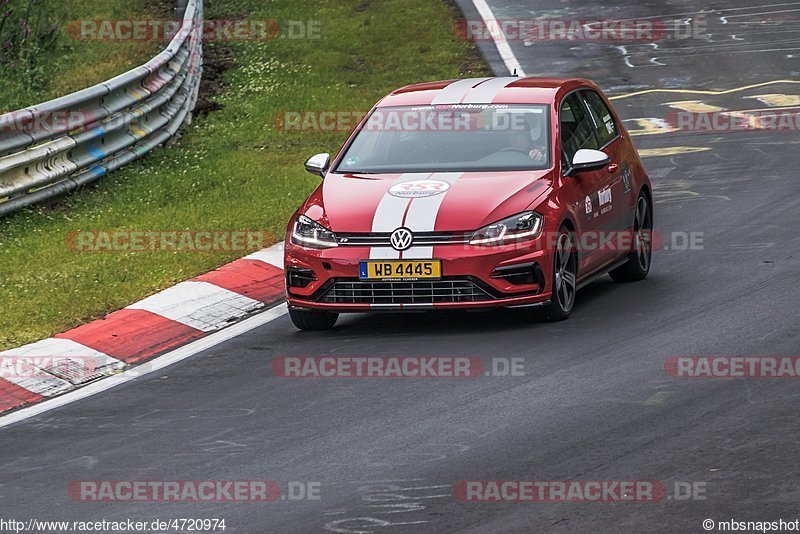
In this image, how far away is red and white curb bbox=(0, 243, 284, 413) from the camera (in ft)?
31.4

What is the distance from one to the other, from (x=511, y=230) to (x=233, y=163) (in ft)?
24.3

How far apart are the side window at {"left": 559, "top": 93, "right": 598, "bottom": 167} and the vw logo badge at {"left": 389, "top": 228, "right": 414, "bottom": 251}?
1.47m

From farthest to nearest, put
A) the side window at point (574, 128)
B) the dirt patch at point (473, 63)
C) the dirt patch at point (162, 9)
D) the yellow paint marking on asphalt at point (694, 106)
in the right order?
the dirt patch at point (162, 9)
the dirt patch at point (473, 63)
the yellow paint marking on asphalt at point (694, 106)
the side window at point (574, 128)

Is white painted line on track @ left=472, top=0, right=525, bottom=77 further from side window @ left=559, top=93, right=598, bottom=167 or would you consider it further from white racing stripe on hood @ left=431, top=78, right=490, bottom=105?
side window @ left=559, top=93, right=598, bottom=167

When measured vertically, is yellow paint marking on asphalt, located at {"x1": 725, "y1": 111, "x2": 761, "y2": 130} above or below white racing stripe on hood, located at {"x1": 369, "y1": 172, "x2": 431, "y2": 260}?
below

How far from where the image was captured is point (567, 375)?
8844mm

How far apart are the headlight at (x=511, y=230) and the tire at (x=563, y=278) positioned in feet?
0.75

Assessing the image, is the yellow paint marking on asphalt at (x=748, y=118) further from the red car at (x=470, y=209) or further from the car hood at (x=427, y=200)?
the car hood at (x=427, y=200)

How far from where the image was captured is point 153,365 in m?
9.89

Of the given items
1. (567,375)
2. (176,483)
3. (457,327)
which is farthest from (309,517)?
(457,327)

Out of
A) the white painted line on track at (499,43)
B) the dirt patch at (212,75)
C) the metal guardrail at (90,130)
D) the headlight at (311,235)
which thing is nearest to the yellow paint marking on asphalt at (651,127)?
the white painted line on track at (499,43)

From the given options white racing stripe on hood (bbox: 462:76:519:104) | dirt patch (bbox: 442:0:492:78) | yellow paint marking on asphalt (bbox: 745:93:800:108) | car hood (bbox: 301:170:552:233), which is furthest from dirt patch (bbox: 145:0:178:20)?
car hood (bbox: 301:170:552:233)

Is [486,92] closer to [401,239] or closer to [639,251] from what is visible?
[639,251]

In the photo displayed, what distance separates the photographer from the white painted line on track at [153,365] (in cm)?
892
